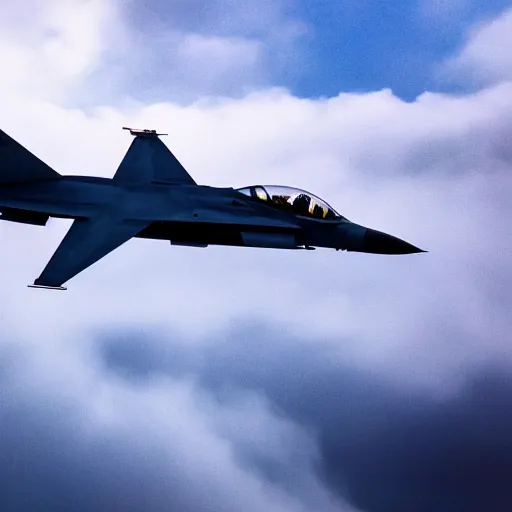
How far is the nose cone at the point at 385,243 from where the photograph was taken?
2325cm

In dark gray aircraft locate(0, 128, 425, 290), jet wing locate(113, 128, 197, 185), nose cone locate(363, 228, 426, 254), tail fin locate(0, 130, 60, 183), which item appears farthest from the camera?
jet wing locate(113, 128, 197, 185)

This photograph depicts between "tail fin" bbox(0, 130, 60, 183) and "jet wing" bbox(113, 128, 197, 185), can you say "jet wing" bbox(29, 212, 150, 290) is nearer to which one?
"tail fin" bbox(0, 130, 60, 183)

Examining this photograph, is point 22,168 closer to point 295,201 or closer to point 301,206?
point 295,201

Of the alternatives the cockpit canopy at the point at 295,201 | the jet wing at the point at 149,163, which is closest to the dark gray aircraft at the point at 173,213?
the cockpit canopy at the point at 295,201

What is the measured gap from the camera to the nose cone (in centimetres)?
2325

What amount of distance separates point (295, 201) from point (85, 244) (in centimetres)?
579

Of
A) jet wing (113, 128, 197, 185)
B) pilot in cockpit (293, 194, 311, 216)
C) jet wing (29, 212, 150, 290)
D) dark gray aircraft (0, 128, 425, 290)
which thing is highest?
jet wing (113, 128, 197, 185)

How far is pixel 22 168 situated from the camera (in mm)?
24609

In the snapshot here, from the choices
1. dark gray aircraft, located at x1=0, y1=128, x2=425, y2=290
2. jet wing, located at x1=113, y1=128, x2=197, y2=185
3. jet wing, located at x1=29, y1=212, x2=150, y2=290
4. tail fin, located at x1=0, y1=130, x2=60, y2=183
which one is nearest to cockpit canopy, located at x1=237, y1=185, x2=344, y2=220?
dark gray aircraft, located at x1=0, y1=128, x2=425, y2=290

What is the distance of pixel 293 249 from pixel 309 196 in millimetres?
1582

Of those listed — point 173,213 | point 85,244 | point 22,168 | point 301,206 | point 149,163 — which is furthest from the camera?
point 149,163

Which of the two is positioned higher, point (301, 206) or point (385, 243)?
point (301, 206)

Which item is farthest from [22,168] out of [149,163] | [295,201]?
[295,201]

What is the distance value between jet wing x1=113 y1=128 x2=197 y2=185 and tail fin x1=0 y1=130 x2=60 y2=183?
2.10 m
